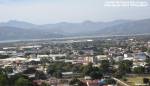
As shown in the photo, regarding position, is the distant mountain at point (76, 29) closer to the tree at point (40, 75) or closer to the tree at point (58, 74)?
the tree at point (58, 74)

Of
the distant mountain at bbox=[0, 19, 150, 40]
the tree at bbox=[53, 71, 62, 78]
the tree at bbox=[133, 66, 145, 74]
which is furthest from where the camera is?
the distant mountain at bbox=[0, 19, 150, 40]

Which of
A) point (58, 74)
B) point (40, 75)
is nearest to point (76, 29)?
point (58, 74)

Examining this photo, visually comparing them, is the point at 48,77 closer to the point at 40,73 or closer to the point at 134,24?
the point at 40,73

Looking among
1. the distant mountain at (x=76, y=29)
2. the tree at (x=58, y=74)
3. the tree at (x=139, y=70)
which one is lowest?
the tree at (x=58, y=74)

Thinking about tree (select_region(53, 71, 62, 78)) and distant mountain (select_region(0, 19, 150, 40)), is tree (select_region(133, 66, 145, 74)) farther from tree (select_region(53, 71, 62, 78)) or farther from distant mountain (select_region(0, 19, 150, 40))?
distant mountain (select_region(0, 19, 150, 40))

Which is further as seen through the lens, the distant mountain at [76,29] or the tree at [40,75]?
the distant mountain at [76,29]

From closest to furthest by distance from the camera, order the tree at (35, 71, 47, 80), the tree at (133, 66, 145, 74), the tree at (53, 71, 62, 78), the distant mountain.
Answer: the tree at (35, 71, 47, 80) → the tree at (133, 66, 145, 74) → the tree at (53, 71, 62, 78) → the distant mountain

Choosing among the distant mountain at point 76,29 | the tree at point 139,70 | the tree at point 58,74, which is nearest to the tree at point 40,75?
the tree at point 58,74

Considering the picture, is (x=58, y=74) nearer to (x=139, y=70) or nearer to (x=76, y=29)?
(x=139, y=70)

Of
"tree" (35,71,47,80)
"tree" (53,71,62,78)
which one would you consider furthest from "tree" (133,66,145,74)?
"tree" (35,71,47,80)

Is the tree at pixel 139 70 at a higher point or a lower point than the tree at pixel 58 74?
higher

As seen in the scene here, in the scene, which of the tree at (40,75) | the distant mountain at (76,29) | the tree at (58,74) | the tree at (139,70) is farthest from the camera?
the distant mountain at (76,29)
